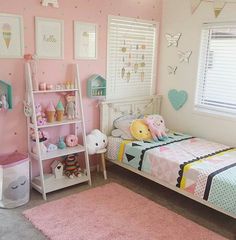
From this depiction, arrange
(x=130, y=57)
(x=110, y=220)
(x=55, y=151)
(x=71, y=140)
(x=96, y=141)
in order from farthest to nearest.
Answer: (x=130, y=57) → (x=96, y=141) → (x=71, y=140) → (x=55, y=151) → (x=110, y=220)

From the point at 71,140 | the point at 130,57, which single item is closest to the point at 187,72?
the point at 130,57

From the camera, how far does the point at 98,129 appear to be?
3.52 meters

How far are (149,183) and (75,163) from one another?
2.80 feet

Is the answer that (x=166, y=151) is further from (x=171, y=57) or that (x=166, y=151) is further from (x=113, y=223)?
(x=171, y=57)

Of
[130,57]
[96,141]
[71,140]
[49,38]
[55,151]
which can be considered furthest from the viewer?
[130,57]

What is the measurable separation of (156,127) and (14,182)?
1.62 meters

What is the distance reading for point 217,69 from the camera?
11.2ft

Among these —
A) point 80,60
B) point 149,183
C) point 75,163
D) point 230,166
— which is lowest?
point 149,183

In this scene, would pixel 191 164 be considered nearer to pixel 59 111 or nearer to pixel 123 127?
pixel 123 127

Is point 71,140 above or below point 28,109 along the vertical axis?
below

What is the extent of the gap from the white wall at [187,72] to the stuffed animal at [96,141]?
1.06 m

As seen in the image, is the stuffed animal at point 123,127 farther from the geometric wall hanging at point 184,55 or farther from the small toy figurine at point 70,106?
the geometric wall hanging at point 184,55

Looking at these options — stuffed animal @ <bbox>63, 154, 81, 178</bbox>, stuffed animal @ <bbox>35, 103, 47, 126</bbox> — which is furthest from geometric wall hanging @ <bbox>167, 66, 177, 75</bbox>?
stuffed animal @ <bbox>35, 103, 47, 126</bbox>

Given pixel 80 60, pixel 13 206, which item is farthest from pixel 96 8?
pixel 13 206
